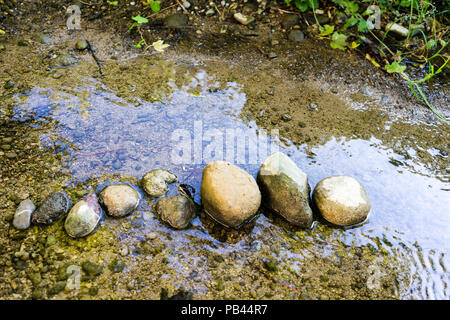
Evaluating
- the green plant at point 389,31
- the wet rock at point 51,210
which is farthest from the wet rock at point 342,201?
the wet rock at point 51,210

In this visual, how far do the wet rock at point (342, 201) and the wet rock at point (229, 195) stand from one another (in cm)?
47

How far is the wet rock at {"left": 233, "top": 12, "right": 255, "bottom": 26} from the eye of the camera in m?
3.55

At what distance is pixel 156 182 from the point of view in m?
2.31

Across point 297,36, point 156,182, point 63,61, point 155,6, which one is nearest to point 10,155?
point 156,182

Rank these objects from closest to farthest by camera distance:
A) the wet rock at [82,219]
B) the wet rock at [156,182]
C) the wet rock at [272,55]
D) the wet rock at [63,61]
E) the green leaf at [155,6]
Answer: the wet rock at [82,219] → the wet rock at [156,182] → the wet rock at [63,61] → the wet rock at [272,55] → the green leaf at [155,6]

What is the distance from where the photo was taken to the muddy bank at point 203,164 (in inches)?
76.9

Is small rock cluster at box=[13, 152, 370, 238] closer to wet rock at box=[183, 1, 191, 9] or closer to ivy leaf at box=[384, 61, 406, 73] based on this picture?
ivy leaf at box=[384, 61, 406, 73]

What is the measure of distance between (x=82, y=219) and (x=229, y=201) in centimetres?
94

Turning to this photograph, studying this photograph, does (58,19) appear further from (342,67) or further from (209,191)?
(342,67)

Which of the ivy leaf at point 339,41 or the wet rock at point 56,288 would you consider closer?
the wet rock at point 56,288

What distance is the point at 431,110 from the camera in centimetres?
309

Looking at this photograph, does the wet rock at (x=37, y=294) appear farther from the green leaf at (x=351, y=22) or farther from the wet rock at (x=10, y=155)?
the green leaf at (x=351, y=22)

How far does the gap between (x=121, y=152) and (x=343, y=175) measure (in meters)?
1.74
